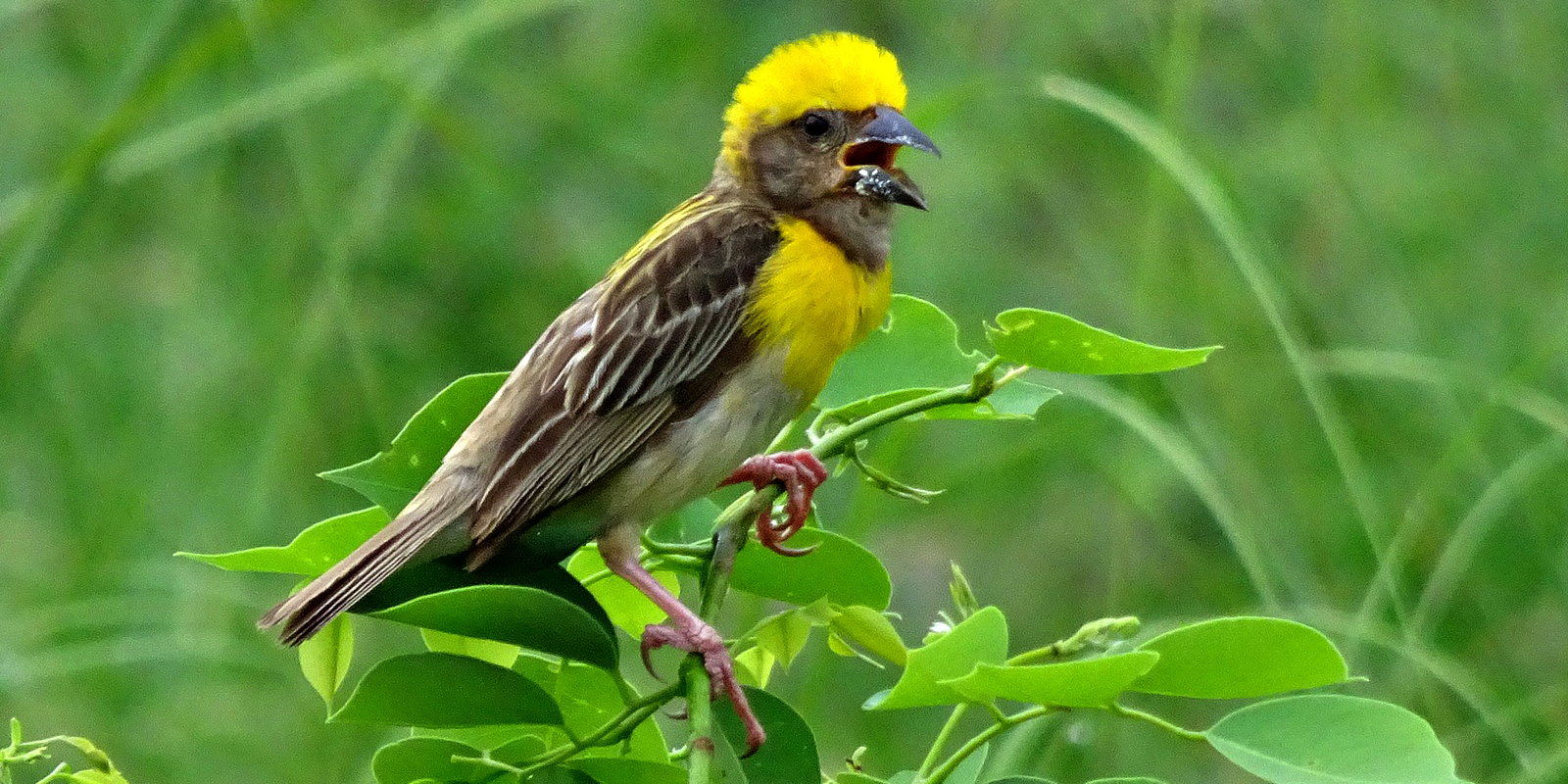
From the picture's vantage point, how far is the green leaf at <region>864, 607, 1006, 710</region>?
5.15 feet

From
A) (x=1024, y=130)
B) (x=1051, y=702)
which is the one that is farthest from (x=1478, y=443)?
(x=1051, y=702)

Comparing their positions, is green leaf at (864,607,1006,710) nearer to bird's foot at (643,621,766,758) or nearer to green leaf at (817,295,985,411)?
bird's foot at (643,621,766,758)

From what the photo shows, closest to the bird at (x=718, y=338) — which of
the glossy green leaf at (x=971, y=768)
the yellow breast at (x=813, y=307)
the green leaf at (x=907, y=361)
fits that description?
the yellow breast at (x=813, y=307)

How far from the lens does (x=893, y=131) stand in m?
2.82

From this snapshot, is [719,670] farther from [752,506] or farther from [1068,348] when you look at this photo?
[1068,348]

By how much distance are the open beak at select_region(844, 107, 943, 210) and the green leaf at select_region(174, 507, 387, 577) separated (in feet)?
3.51

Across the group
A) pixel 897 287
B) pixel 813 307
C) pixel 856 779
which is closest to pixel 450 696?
pixel 856 779

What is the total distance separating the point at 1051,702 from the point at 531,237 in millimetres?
3745

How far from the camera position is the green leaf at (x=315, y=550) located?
186 cm

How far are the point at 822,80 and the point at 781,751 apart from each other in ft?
4.48

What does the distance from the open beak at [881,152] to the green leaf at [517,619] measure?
1185 millimetres

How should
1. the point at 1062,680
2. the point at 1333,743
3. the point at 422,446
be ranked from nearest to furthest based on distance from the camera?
the point at 1062,680
the point at 1333,743
the point at 422,446

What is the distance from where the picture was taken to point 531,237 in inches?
203

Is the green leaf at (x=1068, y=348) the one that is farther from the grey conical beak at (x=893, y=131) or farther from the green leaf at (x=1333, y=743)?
the grey conical beak at (x=893, y=131)
